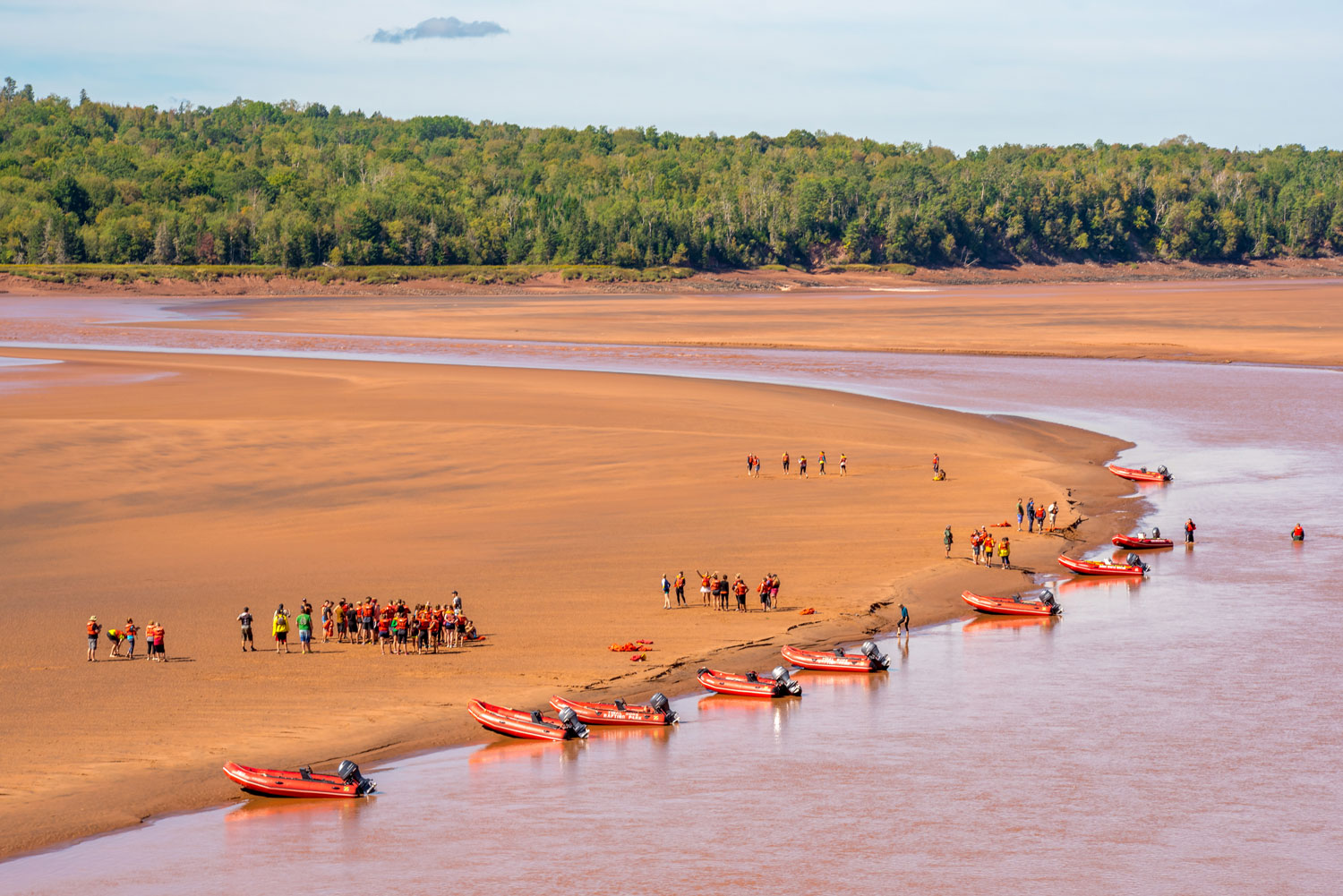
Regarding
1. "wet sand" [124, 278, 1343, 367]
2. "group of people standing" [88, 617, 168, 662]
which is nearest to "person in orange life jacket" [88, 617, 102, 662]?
"group of people standing" [88, 617, 168, 662]

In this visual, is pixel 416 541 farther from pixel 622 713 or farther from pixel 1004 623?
pixel 1004 623

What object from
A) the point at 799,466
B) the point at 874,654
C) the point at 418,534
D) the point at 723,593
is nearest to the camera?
the point at 874,654

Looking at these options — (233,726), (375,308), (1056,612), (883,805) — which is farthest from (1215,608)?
(375,308)

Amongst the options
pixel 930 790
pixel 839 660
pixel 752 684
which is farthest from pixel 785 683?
pixel 930 790

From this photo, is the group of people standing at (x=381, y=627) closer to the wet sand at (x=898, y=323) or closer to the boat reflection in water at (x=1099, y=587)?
the boat reflection in water at (x=1099, y=587)

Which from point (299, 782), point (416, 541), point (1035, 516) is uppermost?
point (1035, 516)
